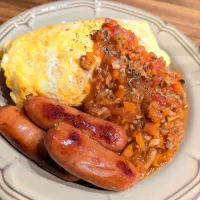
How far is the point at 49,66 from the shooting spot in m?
Answer: 2.68

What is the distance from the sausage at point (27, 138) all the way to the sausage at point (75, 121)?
74mm

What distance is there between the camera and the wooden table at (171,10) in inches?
149

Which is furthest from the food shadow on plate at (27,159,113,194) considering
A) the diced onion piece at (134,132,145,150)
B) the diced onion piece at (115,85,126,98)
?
the diced onion piece at (115,85,126,98)

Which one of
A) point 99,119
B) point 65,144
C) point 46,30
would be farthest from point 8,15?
point 65,144

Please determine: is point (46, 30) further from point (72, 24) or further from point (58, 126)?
point (58, 126)

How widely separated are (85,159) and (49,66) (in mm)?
887

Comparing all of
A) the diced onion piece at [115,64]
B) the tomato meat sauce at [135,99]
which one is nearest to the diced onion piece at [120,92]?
the tomato meat sauce at [135,99]

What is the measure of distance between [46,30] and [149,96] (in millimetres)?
999

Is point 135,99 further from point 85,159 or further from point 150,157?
point 85,159

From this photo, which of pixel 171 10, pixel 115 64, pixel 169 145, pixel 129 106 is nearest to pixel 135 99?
pixel 129 106

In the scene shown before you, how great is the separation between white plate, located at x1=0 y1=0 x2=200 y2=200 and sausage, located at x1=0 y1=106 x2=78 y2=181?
62mm

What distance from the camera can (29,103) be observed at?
8.04 feet

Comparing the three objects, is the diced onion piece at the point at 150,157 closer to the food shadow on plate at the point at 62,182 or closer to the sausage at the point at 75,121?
the sausage at the point at 75,121

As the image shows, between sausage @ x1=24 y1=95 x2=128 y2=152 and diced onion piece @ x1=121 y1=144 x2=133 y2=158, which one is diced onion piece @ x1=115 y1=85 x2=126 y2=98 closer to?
Result: sausage @ x1=24 y1=95 x2=128 y2=152
